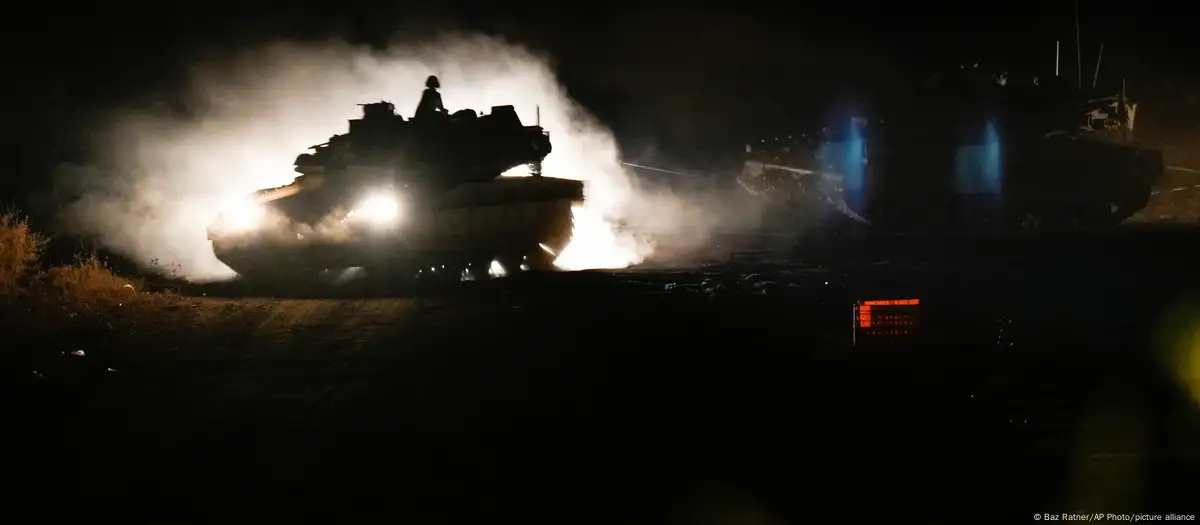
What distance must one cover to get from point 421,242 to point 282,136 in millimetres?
6976

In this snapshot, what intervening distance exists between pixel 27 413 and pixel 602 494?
396 centimetres

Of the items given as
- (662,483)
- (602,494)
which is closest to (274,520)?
(602,494)

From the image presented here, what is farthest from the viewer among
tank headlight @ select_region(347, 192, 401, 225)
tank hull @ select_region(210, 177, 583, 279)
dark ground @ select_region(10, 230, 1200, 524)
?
tank headlight @ select_region(347, 192, 401, 225)

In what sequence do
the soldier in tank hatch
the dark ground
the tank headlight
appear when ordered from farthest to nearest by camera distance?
the soldier in tank hatch, the tank headlight, the dark ground

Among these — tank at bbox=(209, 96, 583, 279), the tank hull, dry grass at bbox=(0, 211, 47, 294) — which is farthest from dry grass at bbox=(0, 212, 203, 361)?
tank at bbox=(209, 96, 583, 279)

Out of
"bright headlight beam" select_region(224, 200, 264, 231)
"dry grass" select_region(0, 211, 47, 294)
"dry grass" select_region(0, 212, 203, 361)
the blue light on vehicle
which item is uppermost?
the blue light on vehicle

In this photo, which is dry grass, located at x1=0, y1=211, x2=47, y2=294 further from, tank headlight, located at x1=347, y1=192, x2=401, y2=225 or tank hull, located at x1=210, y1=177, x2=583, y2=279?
tank headlight, located at x1=347, y1=192, x2=401, y2=225

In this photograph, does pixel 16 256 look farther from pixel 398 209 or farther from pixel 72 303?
pixel 398 209

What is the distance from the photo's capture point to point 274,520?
14.8 feet

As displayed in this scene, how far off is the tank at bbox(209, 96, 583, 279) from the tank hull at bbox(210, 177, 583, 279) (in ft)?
0.04

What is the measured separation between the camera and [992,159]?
70.5 ft

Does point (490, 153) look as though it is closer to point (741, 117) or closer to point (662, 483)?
point (662, 483)

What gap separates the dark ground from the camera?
470cm

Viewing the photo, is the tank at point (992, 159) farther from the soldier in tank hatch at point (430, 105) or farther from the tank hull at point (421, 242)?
the soldier in tank hatch at point (430, 105)
